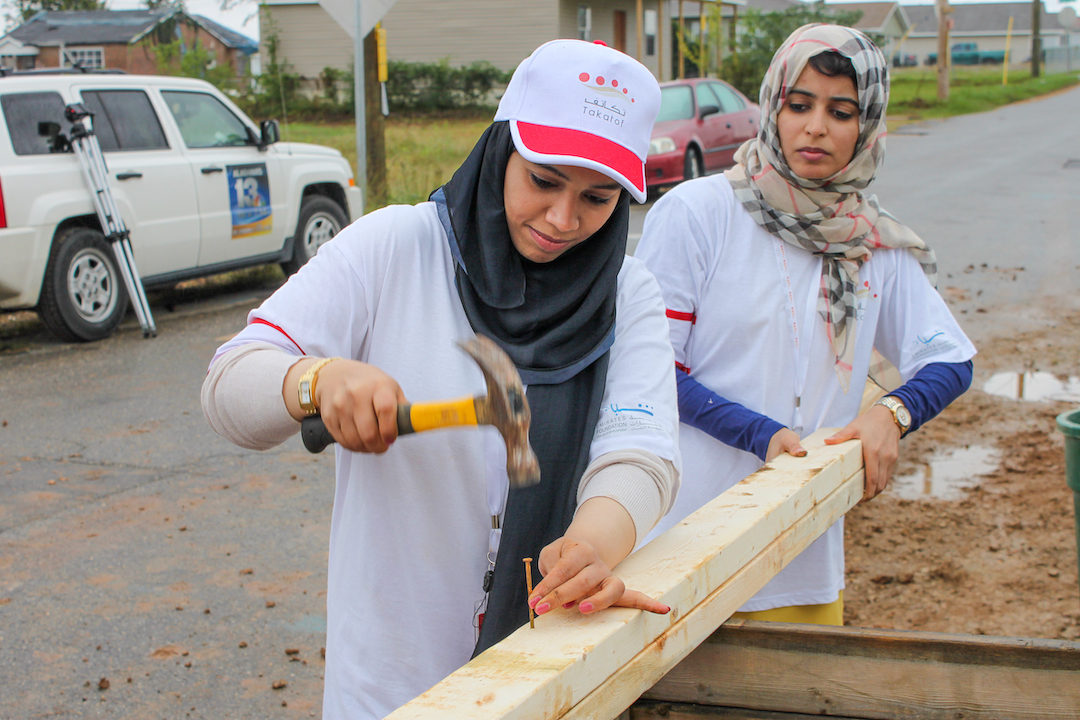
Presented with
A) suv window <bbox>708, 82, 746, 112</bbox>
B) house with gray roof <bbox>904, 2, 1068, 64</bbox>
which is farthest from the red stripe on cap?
house with gray roof <bbox>904, 2, 1068, 64</bbox>

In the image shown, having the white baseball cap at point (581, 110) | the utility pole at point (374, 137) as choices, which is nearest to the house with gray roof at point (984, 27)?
the utility pole at point (374, 137)

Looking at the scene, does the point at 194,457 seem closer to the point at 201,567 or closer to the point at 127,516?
the point at 127,516

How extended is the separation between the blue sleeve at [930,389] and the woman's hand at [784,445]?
26 cm

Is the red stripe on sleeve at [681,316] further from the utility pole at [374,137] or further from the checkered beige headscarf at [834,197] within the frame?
the utility pole at [374,137]

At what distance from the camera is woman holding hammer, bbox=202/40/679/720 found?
181 centimetres

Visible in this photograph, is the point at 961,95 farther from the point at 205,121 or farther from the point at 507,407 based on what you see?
the point at 507,407

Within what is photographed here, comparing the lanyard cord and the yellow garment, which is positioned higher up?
the lanyard cord

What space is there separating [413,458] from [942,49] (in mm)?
38324

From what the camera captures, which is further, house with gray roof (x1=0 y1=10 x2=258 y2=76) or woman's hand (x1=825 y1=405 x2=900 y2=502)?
house with gray roof (x1=0 y1=10 x2=258 y2=76)

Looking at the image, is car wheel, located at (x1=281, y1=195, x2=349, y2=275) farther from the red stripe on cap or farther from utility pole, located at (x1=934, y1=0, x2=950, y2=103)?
utility pole, located at (x1=934, y1=0, x2=950, y2=103)

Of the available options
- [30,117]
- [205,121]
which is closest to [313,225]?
[205,121]

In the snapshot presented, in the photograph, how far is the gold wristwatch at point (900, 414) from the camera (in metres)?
2.68

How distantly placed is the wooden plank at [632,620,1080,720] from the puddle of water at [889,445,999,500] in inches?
144

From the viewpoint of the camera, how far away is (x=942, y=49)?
36.0 metres
